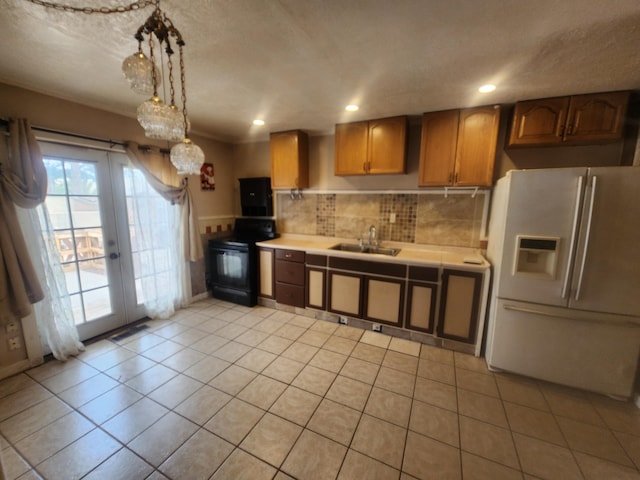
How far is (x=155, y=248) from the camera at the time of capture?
3178mm

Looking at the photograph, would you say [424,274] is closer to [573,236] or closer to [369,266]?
[369,266]

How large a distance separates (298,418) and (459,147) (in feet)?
9.15

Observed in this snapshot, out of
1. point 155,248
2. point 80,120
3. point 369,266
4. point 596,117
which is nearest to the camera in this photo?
point 596,117

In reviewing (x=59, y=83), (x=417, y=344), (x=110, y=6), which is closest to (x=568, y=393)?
(x=417, y=344)

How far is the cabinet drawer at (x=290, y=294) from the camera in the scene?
3.36 metres

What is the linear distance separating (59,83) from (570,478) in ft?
14.5

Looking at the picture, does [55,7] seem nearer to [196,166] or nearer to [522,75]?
[196,166]

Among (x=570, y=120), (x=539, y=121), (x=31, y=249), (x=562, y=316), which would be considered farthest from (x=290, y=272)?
(x=570, y=120)


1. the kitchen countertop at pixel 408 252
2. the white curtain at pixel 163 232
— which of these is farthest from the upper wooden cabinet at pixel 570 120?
the white curtain at pixel 163 232

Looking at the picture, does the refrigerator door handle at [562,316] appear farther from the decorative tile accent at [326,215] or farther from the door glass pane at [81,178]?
the door glass pane at [81,178]

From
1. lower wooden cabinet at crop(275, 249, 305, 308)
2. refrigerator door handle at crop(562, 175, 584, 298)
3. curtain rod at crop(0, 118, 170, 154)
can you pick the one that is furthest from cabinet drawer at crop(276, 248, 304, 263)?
refrigerator door handle at crop(562, 175, 584, 298)

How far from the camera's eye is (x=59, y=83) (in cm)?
213

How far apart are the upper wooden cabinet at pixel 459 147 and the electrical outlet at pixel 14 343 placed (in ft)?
13.1

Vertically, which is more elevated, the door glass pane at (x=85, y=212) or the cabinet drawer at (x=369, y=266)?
the door glass pane at (x=85, y=212)
